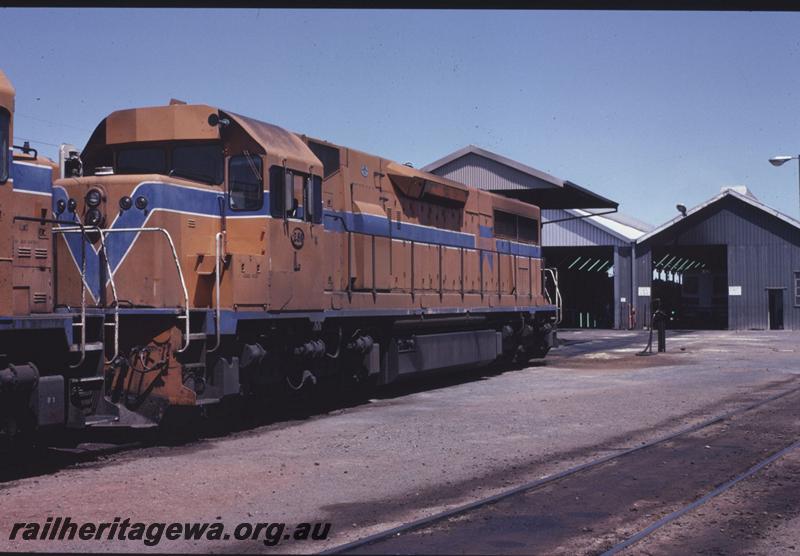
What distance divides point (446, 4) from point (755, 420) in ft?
38.2

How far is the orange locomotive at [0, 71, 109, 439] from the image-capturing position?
882 centimetres

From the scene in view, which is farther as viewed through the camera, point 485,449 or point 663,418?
point 663,418

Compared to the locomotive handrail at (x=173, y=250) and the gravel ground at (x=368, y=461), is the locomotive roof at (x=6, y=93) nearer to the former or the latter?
the locomotive handrail at (x=173, y=250)

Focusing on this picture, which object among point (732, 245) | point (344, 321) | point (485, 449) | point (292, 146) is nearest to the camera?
point (485, 449)

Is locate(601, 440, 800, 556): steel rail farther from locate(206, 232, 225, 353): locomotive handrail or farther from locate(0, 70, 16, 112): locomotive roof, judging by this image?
locate(0, 70, 16, 112): locomotive roof

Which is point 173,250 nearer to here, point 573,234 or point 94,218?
point 94,218

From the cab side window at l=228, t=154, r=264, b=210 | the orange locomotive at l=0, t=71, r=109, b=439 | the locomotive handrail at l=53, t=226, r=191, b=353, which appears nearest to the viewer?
the orange locomotive at l=0, t=71, r=109, b=439

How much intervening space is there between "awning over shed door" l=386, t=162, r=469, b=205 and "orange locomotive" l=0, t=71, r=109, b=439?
835 centimetres

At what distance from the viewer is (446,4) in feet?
12.8

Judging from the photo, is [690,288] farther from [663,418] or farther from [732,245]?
[663,418]

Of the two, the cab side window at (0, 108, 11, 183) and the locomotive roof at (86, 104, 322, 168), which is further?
the locomotive roof at (86, 104, 322, 168)

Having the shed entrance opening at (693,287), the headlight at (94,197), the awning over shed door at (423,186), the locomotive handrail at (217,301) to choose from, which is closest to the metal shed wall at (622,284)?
the shed entrance opening at (693,287)

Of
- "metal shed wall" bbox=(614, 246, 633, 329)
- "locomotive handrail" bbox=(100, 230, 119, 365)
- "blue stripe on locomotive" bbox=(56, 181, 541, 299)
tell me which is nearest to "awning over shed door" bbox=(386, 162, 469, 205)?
"blue stripe on locomotive" bbox=(56, 181, 541, 299)

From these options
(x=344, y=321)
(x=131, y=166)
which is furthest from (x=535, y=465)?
(x=131, y=166)
